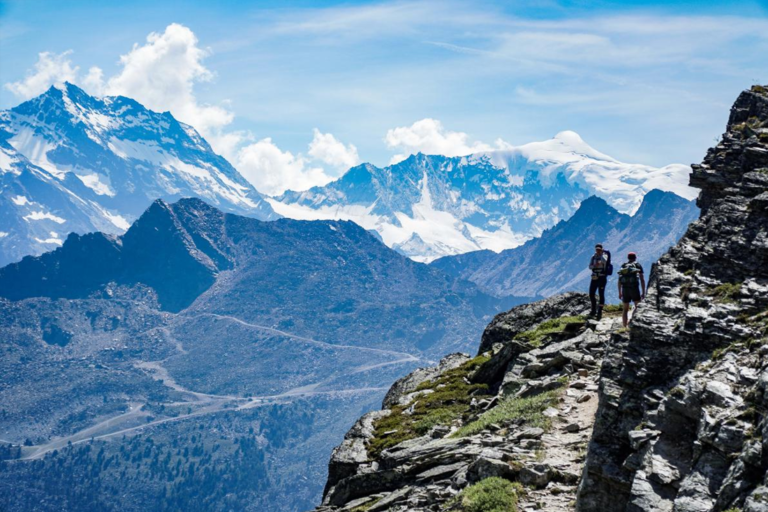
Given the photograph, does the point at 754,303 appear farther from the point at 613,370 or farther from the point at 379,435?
the point at 379,435

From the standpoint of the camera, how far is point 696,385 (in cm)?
1708

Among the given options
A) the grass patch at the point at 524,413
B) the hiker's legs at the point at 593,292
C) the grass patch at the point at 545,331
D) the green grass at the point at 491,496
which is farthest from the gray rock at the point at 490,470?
the hiker's legs at the point at 593,292

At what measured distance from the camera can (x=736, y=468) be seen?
47.6ft

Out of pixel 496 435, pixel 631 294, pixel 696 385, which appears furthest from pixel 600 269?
pixel 696 385

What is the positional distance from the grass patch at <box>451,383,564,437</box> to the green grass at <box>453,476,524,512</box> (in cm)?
467

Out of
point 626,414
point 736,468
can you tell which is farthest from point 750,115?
point 736,468

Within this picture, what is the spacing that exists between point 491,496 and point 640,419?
5.12 metres

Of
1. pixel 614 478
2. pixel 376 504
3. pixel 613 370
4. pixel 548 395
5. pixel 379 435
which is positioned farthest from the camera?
pixel 379 435

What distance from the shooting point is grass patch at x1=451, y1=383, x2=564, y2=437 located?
2662 cm

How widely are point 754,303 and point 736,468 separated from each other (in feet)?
20.8

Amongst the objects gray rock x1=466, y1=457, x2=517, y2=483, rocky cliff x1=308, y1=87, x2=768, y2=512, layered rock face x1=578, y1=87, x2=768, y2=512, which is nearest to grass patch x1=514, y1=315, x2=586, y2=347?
rocky cliff x1=308, y1=87, x2=768, y2=512

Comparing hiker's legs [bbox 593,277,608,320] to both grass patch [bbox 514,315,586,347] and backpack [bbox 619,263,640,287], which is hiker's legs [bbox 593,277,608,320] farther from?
backpack [bbox 619,263,640,287]

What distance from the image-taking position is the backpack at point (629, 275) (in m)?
32.7

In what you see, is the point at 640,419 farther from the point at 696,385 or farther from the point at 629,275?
the point at 629,275
